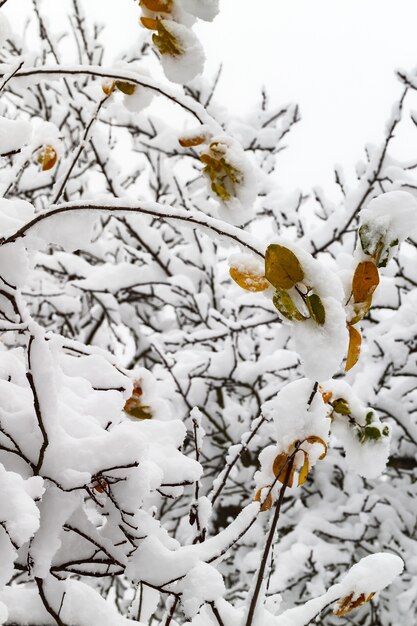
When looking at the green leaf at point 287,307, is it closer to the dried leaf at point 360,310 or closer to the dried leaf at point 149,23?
the dried leaf at point 360,310

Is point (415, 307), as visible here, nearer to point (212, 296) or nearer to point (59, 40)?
point (212, 296)

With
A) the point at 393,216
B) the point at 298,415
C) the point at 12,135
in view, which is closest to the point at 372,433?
the point at 298,415

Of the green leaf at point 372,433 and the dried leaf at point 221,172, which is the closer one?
the dried leaf at point 221,172

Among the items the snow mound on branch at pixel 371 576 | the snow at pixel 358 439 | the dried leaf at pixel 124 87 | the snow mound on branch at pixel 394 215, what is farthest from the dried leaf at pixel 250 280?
the dried leaf at pixel 124 87

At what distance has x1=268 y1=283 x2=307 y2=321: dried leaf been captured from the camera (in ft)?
2.18

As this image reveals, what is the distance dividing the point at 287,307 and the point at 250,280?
11 centimetres

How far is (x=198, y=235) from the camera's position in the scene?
357 cm

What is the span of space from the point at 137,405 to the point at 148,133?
9.36ft

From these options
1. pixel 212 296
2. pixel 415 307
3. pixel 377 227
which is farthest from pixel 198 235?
pixel 377 227

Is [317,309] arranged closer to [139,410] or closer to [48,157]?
[139,410]

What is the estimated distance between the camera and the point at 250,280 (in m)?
0.77

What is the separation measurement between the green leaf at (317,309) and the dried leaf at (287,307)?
0.02m

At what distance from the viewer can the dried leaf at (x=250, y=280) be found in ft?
2.50

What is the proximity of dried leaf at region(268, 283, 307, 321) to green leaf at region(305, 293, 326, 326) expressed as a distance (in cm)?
2
